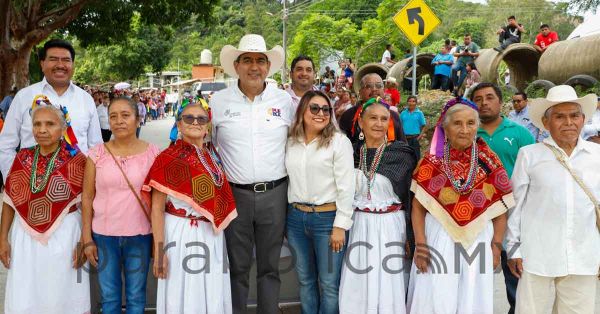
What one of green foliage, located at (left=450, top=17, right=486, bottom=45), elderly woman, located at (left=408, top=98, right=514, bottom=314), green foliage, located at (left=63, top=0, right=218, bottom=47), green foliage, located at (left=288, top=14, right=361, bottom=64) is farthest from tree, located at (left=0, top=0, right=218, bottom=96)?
green foliage, located at (left=450, top=17, right=486, bottom=45)

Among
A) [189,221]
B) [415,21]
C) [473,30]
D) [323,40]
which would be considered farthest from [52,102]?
[473,30]

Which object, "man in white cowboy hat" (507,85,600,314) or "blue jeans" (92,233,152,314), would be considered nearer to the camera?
"man in white cowboy hat" (507,85,600,314)

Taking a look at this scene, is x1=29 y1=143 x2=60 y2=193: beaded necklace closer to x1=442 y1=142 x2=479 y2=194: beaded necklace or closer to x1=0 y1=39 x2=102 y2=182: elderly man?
x1=0 y1=39 x2=102 y2=182: elderly man

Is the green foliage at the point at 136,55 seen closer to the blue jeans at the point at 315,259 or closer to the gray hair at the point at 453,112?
the blue jeans at the point at 315,259

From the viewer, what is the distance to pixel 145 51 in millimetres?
36625

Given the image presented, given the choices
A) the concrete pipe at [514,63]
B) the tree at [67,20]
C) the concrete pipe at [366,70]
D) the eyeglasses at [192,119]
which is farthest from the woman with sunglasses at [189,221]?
the concrete pipe at [366,70]

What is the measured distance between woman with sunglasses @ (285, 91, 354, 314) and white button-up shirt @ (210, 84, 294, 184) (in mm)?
113

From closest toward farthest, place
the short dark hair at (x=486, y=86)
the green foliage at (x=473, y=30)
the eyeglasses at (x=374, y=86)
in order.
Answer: the short dark hair at (x=486, y=86), the eyeglasses at (x=374, y=86), the green foliage at (x=473, y=30)

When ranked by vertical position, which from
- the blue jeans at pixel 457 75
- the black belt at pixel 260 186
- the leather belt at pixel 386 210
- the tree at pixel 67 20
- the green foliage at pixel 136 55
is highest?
the green foliage at pixel 136 55

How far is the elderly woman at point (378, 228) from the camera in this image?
354 cm

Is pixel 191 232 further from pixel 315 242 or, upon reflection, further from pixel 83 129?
pixel 83 129

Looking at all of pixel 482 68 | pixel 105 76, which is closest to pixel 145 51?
→ pixel 105 76

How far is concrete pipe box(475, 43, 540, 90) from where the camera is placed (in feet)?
39.0

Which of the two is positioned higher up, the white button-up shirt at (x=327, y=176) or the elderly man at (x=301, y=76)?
the elderly man at (x=301, y=76)
